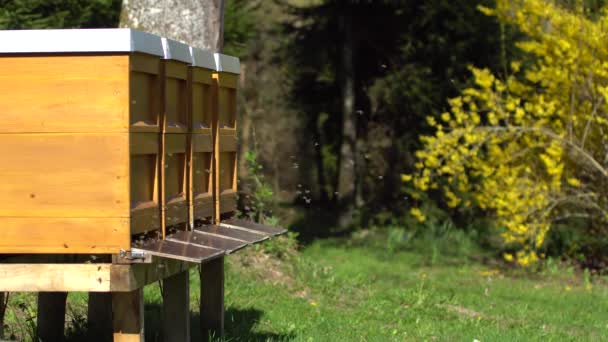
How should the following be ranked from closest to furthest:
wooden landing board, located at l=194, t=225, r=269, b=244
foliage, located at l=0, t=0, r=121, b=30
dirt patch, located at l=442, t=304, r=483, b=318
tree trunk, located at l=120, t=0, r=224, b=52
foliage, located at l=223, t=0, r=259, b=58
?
wooden landing board, located at l=194, t=225, r=269, b=244
dirt patch, located at l=442, t=304, r=483, b=318
tree trunk, located at l=120, t=0, r=224, b=52
foliage, located at l=0, t=0, r=121, b=30
foliage, located at l=223, t=0, r=259, b=58

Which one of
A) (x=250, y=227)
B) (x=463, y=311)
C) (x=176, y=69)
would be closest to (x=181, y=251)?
(x=176, y=69)

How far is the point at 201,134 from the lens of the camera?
662 cm

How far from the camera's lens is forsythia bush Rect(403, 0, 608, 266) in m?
13.4

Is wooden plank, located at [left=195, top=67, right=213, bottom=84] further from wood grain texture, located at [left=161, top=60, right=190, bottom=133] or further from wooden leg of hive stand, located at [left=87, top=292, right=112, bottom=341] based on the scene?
wooden leg of hive stand, located at [left=87, top=292, right=112, bottom=341]

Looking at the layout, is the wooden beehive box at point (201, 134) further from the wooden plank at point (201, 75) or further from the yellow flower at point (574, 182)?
the yellow flower at point (574, 182)

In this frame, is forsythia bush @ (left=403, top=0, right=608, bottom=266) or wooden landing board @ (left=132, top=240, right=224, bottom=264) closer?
wooden landing board @ (left=132, top=240, right=224, bottom=264)

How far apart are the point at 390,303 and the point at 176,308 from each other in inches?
181

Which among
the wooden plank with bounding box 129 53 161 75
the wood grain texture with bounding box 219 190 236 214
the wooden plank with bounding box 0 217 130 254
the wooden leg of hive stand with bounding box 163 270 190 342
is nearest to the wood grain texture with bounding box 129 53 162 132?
the wooden plank with bounding box 129 53 161 75

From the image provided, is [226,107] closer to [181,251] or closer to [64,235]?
[181,251]

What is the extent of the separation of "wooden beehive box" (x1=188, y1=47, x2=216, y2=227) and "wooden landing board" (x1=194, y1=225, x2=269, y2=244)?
8 centimetres

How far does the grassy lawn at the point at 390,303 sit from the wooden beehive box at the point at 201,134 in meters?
1.43

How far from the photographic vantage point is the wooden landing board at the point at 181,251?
5379 mm

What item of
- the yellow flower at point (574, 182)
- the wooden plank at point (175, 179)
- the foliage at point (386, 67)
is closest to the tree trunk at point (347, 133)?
the foliage at point (386, 67)

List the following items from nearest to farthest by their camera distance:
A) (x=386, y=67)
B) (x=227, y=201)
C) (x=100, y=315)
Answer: (x=227, y=201) < (x=100, y=315) < (x=386, y=67)
